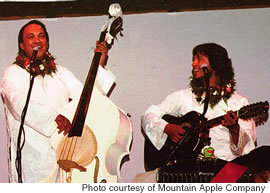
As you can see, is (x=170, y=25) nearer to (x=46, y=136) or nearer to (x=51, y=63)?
(x=51, y=63)

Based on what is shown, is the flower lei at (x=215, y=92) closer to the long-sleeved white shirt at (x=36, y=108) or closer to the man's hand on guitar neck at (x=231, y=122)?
the man's hand on guitar neck at (x=231, y=122)

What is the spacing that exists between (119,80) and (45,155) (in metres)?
0.79

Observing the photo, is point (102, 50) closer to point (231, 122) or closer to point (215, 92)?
point (215, 92)

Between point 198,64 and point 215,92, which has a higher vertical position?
point 198,64

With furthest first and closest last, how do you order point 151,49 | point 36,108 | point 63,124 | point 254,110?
point 151,49 < point 36,108 < point 63,124 < point 254,110

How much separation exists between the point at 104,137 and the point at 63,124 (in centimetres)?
31

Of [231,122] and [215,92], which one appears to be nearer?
[231,122]

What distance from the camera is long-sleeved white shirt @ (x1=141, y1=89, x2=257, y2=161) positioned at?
4.63 metres

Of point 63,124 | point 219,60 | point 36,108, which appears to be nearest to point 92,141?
point 63,124

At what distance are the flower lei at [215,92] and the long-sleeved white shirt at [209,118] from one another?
0.09ft

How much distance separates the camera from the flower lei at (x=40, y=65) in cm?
484

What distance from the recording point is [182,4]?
16.0ft

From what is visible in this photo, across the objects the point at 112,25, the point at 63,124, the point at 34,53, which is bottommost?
the point at 63,124

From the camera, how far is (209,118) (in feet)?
15.3
